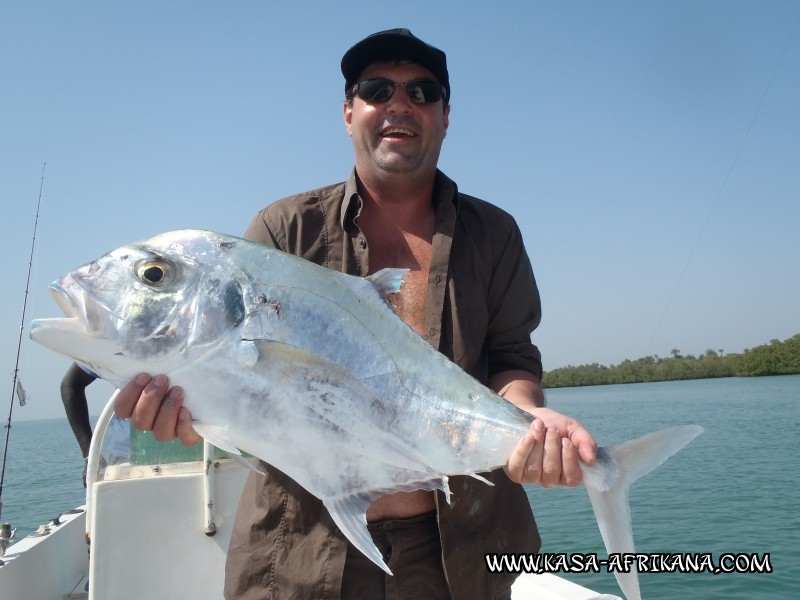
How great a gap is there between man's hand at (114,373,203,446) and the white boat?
3.21 metres

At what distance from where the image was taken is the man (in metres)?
2.42

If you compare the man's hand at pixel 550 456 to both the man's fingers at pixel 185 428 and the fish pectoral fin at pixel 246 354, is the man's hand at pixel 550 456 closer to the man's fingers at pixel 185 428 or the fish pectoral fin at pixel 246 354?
the fish pectoral fin at pixel 246 354

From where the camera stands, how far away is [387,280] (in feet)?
7.88

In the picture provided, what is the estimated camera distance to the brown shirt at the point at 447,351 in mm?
2479

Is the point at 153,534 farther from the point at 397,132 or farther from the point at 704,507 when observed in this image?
the point at 704,507

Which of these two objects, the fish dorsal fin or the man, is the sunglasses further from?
the fish dorsal fin

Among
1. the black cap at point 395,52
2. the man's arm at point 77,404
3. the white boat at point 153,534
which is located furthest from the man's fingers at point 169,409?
the man's arm at point 77,404

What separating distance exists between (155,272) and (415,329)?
4.01 feet

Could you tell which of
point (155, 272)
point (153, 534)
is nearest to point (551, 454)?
point (155, 272)

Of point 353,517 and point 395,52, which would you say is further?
point 395,52

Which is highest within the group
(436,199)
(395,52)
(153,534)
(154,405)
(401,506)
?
(395,52)

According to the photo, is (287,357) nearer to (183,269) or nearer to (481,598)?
(183,269)

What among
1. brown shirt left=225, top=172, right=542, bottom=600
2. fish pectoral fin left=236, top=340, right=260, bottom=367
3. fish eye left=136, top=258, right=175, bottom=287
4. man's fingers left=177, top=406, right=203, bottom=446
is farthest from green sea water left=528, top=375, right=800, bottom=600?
fish eye left=136, top=258, right=175, bottom=287

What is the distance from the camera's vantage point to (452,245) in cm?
295
